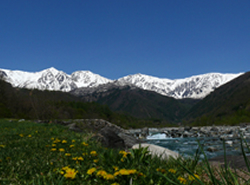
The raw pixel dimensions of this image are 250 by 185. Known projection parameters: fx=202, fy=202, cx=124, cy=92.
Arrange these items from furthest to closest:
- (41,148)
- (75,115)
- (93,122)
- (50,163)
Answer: (75,115)
(93,122)
(41,148)
(50,163)

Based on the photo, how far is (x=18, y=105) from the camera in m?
56.7

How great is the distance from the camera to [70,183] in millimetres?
2568

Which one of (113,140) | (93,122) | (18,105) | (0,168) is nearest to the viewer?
(0,168)

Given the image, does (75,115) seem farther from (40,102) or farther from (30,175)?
(30,175)

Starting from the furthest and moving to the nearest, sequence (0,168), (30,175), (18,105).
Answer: (18,105) → (0,168) → (30,175)

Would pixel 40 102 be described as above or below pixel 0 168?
above

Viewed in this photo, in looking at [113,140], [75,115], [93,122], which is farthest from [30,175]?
[75,115]

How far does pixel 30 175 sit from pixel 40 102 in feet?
152

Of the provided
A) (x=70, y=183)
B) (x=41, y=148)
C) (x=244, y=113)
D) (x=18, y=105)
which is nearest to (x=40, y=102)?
(x=18, y=105)

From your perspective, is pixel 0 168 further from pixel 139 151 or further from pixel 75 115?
pixel 75 115

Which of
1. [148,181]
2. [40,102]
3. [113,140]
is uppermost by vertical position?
[40,102]

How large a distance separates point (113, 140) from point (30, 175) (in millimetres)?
8496

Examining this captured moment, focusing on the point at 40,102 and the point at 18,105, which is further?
the point at 18,105

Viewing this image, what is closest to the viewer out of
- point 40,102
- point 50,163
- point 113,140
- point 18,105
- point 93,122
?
point 50,163
